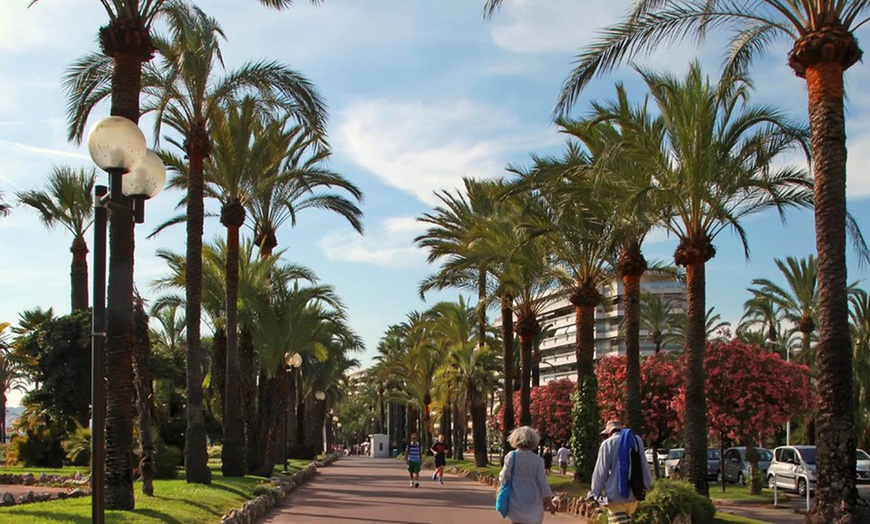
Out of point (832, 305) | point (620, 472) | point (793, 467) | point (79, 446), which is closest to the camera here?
point (620, 472)

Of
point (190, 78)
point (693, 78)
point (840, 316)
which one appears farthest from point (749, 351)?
point (190, 78)

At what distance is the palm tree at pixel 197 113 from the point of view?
20.9 meters

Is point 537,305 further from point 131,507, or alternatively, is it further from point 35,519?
point 35,519

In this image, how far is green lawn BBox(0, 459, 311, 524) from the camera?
12602 millimetres

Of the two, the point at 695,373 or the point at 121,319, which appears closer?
the point at 121,319

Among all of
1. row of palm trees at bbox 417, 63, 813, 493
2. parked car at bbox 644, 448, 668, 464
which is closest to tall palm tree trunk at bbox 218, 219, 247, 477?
row of palm trees at bbox 417, 63, 813, 493

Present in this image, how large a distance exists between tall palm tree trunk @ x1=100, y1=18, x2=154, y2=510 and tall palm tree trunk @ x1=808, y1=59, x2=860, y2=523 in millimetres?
10323

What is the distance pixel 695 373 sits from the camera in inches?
731

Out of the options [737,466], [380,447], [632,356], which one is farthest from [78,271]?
[380,447]

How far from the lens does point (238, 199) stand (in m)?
26.8

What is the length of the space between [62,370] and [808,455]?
83.1 feet

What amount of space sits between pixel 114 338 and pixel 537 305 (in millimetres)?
20521

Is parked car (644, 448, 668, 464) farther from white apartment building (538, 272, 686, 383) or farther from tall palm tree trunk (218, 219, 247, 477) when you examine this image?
white apartment building (538, 272, 686, 383)

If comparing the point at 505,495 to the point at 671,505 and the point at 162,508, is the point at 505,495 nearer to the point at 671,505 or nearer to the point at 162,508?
the point at 671,505
